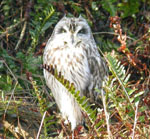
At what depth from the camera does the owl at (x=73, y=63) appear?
4.18 meters

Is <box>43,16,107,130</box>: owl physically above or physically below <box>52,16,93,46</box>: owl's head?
below

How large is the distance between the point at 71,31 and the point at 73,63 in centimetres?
34

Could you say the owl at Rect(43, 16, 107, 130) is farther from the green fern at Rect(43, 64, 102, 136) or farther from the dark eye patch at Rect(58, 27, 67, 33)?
the green fern at Rect(43, 64, 102, 136)

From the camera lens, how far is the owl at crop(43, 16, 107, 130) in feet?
13.7

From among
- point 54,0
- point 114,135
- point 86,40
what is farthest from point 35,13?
point 114,135

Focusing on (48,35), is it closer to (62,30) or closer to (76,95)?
(62,30)

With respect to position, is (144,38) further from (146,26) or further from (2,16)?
(2,16)

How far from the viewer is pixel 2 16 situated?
522cm

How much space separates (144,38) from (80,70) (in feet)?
4.33

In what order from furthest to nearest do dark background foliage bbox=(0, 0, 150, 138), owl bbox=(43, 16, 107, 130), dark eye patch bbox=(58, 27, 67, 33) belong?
dark background foliage bbox=(0, 0, 150, 138), dark eye patch bbox=(58, 27, 67, 33), owl bbox=(43, 16, 107, 130)

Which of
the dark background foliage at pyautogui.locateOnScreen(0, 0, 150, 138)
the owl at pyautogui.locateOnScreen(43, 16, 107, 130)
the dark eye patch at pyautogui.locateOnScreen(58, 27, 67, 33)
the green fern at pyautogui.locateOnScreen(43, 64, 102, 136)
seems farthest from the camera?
the dark background foliage at pyautogui.locateOnScreen(0, 0, 150, 138)

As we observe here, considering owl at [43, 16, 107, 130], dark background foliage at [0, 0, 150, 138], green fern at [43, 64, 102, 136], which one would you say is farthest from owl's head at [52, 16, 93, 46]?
green fern at [43, 64, 102, 136]

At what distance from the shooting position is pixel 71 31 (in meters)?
4.21

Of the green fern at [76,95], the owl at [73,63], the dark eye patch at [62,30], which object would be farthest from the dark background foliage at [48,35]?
the green fern at [76,95]
